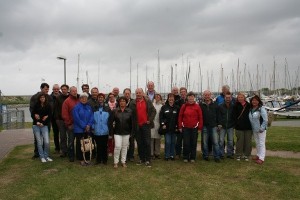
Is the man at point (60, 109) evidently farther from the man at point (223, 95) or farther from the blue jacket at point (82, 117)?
the man at point (223, 95)

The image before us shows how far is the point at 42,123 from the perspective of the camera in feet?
29.3

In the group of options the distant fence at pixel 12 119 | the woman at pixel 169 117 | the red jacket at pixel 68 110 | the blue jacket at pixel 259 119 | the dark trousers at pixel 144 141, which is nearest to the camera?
the dark trousers at pixel 144 141

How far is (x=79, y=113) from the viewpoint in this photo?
8461 millimetres

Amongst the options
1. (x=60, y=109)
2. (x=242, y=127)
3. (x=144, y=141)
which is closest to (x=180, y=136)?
(x=144, y=141)

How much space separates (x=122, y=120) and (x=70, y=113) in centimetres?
152

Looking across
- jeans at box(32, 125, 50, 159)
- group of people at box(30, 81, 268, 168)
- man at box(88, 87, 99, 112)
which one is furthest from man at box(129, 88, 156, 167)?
jeans at box(32, 125, 50, 159)

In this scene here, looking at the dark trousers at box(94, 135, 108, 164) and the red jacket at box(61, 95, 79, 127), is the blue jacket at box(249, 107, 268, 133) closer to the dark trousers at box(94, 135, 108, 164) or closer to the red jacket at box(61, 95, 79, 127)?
the dark trousers at box(94, 135, 108, 164)

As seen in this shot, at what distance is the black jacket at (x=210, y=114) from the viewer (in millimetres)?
8992

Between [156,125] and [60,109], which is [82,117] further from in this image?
[156,125]

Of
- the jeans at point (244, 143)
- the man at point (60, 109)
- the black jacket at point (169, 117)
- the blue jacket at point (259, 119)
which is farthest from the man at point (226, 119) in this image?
the man at point (60, 109)

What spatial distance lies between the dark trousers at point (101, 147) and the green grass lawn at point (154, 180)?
1.03 ft

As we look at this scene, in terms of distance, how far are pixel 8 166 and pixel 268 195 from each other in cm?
669

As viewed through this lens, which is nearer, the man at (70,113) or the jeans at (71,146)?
the man at (70,113)

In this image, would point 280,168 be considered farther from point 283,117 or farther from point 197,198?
point 283,117
